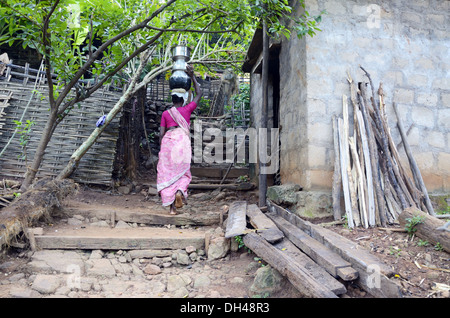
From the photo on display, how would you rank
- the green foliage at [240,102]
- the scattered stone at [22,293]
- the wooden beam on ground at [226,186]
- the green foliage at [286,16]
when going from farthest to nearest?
1. the green foliage at [240,102]
2. the wooden beam on ground at [226,186]
3. the green foliage at [286,16]
4. the scattered stone at [22,293]

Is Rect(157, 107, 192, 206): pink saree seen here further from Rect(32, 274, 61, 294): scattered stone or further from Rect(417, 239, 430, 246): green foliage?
Rect(417, 239, 430, 246): green foliage

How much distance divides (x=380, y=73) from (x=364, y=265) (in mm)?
2579

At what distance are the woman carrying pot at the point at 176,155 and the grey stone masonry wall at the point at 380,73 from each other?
4.69 feet

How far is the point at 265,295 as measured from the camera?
2.28m

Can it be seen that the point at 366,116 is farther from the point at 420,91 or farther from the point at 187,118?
the point at 187,118

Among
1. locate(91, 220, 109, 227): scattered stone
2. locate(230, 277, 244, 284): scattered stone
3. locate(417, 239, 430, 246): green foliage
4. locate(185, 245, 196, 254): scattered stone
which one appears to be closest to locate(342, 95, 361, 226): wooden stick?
locate(417, 239, 430, 246): green foliage

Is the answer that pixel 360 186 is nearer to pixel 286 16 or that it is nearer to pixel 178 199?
pixel 286 16

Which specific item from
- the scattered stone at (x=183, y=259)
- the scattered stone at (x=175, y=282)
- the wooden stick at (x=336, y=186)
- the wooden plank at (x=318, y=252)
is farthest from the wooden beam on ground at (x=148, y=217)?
the wooden stick at (x=336, y=186)

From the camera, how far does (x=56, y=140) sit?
18.2ft

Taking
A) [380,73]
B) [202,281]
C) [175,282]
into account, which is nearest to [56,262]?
[175,282]

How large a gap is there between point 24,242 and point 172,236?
1.40 m

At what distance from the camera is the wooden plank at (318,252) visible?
192 centimetres

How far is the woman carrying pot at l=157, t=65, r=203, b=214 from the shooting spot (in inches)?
167

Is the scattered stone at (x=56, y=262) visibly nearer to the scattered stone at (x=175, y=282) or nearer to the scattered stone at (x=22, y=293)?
the scattered stone at (x=22, y=293)
